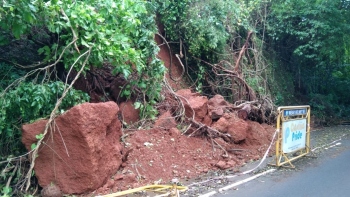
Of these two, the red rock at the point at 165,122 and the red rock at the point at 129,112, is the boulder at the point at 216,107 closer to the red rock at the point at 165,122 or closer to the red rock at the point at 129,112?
the red rock at the point at 165,122

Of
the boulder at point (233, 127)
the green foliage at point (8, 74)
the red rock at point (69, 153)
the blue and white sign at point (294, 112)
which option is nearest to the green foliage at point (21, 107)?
the red rock at point (69, 153)

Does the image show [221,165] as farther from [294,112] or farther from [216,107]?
[216,107]

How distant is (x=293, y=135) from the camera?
32.7ft

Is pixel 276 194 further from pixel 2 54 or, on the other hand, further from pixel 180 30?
pixel 180 30

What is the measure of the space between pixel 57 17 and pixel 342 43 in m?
14.0

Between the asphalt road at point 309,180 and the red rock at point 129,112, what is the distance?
3654 millimetres

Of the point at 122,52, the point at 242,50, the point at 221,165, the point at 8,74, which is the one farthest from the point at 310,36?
the point at 8,74

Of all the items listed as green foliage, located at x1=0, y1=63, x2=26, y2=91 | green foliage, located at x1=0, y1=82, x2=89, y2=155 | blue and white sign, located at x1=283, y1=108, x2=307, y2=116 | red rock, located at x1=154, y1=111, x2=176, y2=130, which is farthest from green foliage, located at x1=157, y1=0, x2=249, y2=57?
green foliage, located at x1=0, y1=82, x2=89, y2=155

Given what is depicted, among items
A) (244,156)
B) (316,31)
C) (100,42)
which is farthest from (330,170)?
(316,31)

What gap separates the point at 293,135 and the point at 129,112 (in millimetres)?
4236

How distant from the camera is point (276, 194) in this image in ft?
A: 23.9

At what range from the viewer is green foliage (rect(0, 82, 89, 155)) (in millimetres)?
7328

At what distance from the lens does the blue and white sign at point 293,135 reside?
9602 mm

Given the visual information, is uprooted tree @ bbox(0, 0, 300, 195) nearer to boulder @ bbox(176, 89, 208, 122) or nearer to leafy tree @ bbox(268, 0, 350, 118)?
boulder @ bbox(176, 89, 208, 122)
